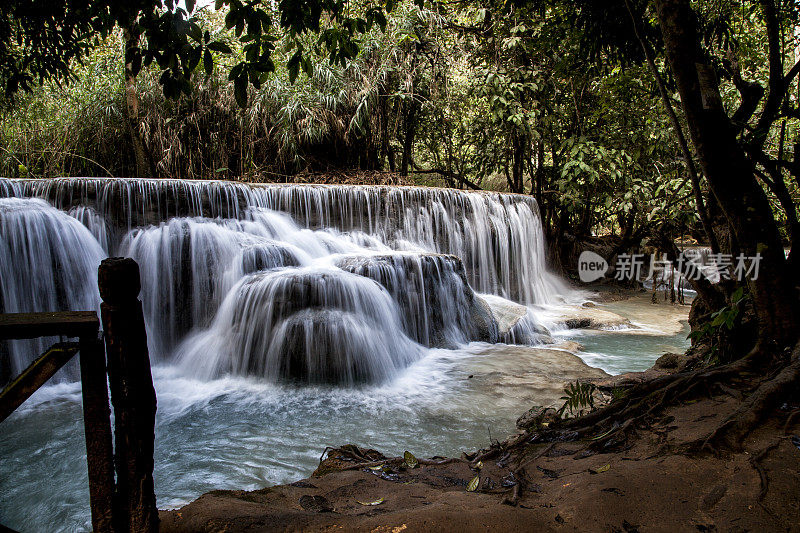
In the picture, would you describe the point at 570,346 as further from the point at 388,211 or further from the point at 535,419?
the point at 388,211

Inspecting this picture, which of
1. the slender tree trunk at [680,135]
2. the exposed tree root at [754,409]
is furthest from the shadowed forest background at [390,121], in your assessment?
the exposed tree root at [754,409]

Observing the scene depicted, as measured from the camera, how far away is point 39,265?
598cm

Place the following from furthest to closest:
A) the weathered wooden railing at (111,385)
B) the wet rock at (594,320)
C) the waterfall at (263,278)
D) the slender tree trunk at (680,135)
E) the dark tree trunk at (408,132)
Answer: the dark tree trunk at (408,132) → the wet rock at (594,320) → the waterfall at (263,278) → the slender tree trunk at (680,135) → the weathered wooden railing at (111,385)

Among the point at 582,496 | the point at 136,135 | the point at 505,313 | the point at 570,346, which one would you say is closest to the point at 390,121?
the point at 136,135

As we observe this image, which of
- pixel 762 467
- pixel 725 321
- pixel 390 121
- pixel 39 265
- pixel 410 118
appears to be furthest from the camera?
pixel 410 118

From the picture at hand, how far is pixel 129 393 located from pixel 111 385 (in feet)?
0.21

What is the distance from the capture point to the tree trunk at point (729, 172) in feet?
9.15

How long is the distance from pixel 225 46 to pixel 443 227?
8224mm

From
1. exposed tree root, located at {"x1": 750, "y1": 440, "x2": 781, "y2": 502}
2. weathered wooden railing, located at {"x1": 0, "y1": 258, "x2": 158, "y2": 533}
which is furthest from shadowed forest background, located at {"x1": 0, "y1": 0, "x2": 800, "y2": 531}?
weathered wooden railing, located at {"x1": 0, "y1": 258, "x2": 158, "y2": 533}

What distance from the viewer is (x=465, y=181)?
46.1ft

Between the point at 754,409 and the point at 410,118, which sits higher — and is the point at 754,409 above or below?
below

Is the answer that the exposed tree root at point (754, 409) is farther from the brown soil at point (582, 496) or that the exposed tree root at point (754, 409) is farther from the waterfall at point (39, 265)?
the waterfall at point (39, 265)

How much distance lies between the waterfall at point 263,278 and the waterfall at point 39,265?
0.9 inches

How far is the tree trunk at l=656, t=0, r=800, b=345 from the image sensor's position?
279cm
